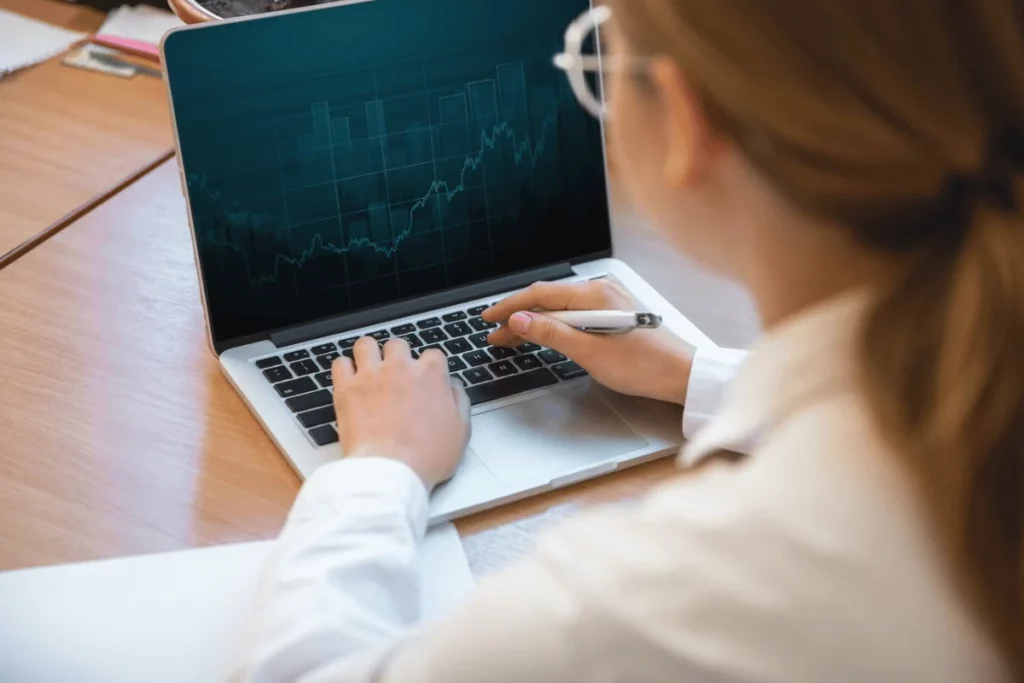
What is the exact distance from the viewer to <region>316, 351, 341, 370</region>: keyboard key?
2.92 ft

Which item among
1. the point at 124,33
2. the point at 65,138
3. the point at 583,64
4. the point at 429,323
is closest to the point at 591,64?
the point at 583,64

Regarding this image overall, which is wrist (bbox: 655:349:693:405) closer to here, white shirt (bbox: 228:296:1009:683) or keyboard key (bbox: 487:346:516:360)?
keyboard key (bbox: 487:346:516:360)

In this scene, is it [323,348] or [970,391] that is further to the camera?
[323,348]

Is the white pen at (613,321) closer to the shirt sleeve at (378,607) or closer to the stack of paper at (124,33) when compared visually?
the shirt sleeve at (378,607)

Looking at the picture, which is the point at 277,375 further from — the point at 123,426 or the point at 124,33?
the point at 124,33

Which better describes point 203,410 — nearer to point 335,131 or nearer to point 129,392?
point 129,392

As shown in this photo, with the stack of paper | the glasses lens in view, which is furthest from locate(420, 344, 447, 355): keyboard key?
the stack of paper

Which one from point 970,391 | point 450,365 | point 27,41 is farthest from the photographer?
point 27,41

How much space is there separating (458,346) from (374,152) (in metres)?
0.18

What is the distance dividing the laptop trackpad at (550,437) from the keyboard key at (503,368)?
0.04m

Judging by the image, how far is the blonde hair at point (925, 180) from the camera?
42 cm

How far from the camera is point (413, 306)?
96cm

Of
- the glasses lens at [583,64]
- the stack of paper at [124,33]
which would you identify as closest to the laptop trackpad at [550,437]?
the glasses lens at [583,64]

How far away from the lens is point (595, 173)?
1022mm
